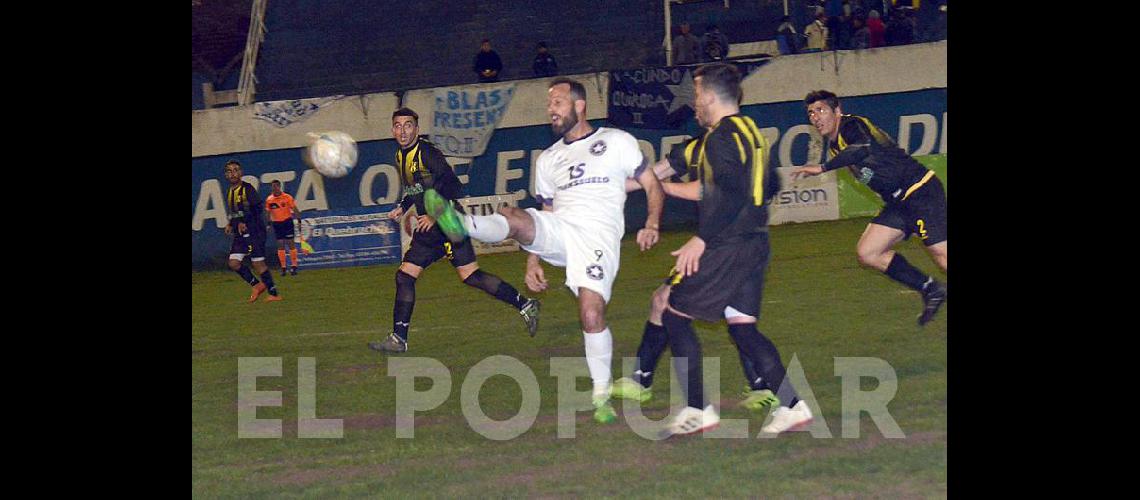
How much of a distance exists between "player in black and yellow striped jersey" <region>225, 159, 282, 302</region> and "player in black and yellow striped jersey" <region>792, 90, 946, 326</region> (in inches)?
389

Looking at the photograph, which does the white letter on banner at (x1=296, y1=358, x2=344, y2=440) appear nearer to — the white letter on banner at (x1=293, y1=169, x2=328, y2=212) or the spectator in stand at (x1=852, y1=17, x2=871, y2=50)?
the white letter on banner at (x1=293, y1=169, x2=328, y2=212)

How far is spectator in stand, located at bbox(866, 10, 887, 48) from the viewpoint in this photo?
25.3 metres

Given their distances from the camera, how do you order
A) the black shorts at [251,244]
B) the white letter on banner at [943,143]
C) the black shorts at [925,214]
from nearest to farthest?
the black shorts at [925,214] → the black shorts at [251,244] → the white letter on banner at [943,143]

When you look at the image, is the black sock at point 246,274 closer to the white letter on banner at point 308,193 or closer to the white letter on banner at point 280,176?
the white letter on banner at point 308,193

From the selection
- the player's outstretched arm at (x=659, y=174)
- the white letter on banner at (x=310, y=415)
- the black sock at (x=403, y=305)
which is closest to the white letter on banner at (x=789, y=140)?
the black sock at (x=403, y=305)

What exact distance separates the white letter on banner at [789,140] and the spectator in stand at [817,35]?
210 centimetres

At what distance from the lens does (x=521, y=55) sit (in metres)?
28.5

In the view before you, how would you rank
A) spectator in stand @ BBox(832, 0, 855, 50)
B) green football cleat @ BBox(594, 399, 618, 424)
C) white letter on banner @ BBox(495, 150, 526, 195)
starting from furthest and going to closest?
spectator in stand @ BBox(832, 0, 855, 50)
white letter on banner @ BBox(495, 150, 526, 195)
green football cleat @ BBox(594, 399, 618, 424)

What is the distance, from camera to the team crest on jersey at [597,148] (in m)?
8.50

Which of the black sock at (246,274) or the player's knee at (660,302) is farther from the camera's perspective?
the black sock at (246,274)

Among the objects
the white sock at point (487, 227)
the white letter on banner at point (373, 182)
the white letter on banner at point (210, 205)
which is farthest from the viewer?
the white letter on banner at point (210, 205)

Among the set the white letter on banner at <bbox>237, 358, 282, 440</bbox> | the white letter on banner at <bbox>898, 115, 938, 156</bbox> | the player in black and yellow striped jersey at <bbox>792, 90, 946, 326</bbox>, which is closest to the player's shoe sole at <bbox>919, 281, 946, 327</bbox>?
the player in black and yellow striped jersey at <bbox>792, 90, 946, 326</bbox>

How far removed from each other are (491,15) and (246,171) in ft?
25.0

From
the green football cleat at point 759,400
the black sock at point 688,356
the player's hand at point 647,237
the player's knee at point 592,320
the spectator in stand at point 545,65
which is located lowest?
the green football cleat at point 759,400
